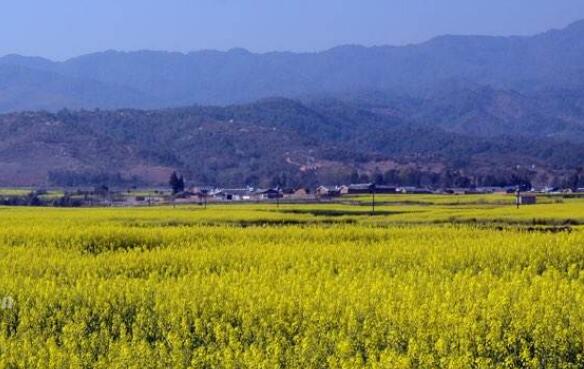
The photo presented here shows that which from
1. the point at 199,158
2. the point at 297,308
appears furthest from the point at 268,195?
the point at 297,308

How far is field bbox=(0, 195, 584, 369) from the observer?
1174 cm

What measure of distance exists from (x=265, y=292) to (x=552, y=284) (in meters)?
4.29

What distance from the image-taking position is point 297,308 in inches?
543

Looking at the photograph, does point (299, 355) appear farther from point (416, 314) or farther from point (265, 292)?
point (265, 292)

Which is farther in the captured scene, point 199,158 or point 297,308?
point 199,158

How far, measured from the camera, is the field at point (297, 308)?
11.7m

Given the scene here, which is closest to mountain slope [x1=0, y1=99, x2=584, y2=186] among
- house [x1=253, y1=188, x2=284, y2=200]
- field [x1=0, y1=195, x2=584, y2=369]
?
house [x1=253, y1=188, x2=284, y2=200]

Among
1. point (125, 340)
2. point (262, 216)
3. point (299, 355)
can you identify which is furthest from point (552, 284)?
point (262, 216)

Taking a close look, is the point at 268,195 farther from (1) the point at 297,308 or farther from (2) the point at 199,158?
(1) the point at 297,308

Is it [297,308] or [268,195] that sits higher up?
[268,195]

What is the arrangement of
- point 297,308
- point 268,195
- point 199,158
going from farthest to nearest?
1. point 199,158
2. point 268,195
3. point 297,308

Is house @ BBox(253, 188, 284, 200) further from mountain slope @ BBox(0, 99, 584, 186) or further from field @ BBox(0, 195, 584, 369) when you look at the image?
field @ BBox(0, 195, 584, 369)

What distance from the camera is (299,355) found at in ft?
37.9

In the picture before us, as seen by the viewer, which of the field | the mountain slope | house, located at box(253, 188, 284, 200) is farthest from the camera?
the mountain slope
